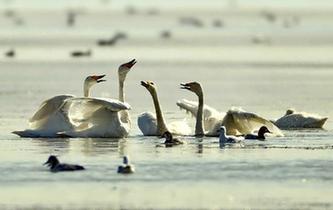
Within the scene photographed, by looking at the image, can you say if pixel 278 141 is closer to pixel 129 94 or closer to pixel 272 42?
pixel 129 94

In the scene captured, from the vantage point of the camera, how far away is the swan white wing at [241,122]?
2761 centimetres

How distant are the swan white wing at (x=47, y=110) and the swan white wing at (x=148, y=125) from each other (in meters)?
1.54

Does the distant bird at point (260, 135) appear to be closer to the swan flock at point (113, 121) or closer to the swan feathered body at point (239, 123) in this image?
the swan flock at point (113, 121)

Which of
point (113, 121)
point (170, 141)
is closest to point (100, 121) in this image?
point (113, 121)

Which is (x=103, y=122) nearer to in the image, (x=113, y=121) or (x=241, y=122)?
(x=113, y=121)

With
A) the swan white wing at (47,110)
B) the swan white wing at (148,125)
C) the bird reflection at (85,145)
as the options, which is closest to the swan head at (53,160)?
the bird reflection at (85,145)

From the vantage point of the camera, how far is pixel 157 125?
27.5 meters

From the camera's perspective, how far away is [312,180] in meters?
20.8

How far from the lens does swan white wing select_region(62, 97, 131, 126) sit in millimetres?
26656

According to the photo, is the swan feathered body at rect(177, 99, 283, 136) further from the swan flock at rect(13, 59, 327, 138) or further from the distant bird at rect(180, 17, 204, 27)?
the distant bird at rect(180, 17, 204, 27)

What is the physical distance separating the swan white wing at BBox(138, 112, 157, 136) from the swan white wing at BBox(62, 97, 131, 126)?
3.09 feet

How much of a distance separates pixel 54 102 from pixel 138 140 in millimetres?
1766

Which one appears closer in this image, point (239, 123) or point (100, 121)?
point (100, 121)

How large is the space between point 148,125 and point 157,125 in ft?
0.86
